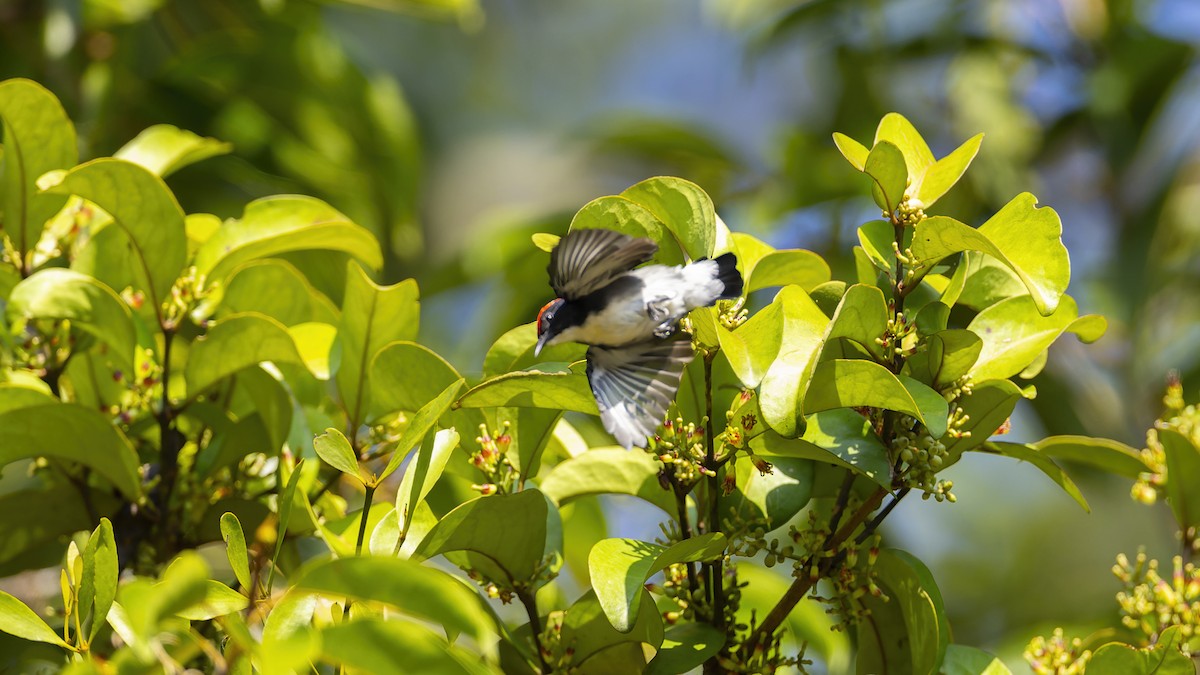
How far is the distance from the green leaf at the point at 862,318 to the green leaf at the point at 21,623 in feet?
1.61

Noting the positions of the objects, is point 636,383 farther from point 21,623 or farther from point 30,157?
point 30,157

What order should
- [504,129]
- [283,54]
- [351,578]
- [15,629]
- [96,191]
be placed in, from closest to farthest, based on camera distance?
[351,578]
[15,629]
[96,191]
[283,54]
[504,129]

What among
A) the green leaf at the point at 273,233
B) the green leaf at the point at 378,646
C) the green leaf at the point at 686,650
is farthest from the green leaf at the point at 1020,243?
the green leaf at the point at 273,233

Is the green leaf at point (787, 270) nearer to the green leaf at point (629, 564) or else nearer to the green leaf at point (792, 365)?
the green leaf at point (792, 365)

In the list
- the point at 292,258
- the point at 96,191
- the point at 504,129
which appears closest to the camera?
the point at 96,191

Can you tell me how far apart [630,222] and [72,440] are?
17.1 inches

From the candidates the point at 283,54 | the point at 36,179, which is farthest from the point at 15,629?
the point at 283,54

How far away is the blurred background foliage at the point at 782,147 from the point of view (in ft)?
5.97

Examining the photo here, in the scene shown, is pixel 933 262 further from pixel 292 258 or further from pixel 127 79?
pixel 127 79

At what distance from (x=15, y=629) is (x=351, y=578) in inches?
11.7

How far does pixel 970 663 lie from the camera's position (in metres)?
0.75

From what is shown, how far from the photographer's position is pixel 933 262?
674mm

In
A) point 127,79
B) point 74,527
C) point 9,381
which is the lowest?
point 74,527

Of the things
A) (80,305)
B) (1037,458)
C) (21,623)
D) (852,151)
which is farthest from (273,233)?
(1037,458)
